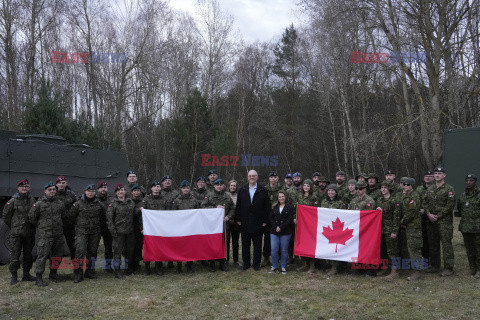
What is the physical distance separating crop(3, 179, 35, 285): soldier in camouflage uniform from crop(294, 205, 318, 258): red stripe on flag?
4.66m

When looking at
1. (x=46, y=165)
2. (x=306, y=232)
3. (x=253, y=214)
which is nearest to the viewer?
(x=306, y=232)

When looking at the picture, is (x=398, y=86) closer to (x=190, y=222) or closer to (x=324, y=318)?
(x=190, y=222)

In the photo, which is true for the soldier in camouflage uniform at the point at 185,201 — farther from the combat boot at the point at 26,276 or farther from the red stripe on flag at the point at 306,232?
the combat boot at the point at 26,276

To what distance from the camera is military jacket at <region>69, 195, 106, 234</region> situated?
718cm

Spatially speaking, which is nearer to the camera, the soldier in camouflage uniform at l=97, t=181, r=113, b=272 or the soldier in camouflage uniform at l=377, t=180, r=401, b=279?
the soldier in camouflage uniform at l=377, t=180, r=401, b=279

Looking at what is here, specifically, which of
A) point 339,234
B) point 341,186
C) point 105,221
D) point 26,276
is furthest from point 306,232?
point 26,276

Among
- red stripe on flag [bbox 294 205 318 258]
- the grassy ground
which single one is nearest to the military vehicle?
the grassy ground

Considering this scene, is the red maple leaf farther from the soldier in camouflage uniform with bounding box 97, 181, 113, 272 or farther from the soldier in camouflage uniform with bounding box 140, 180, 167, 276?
the soldier in camouflage uniform with bounding box 97, 181, 113, 272

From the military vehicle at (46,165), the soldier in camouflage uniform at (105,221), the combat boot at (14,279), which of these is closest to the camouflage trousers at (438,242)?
the soldier in camouflage uniform at (105,221)

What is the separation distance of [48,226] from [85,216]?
1.95ft

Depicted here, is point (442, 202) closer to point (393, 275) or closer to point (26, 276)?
point (393, 275)

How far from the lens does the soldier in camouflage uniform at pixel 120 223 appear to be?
24.2 ft

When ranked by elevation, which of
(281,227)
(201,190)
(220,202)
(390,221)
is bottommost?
(281,227)

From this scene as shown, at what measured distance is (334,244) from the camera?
7.46 metres
